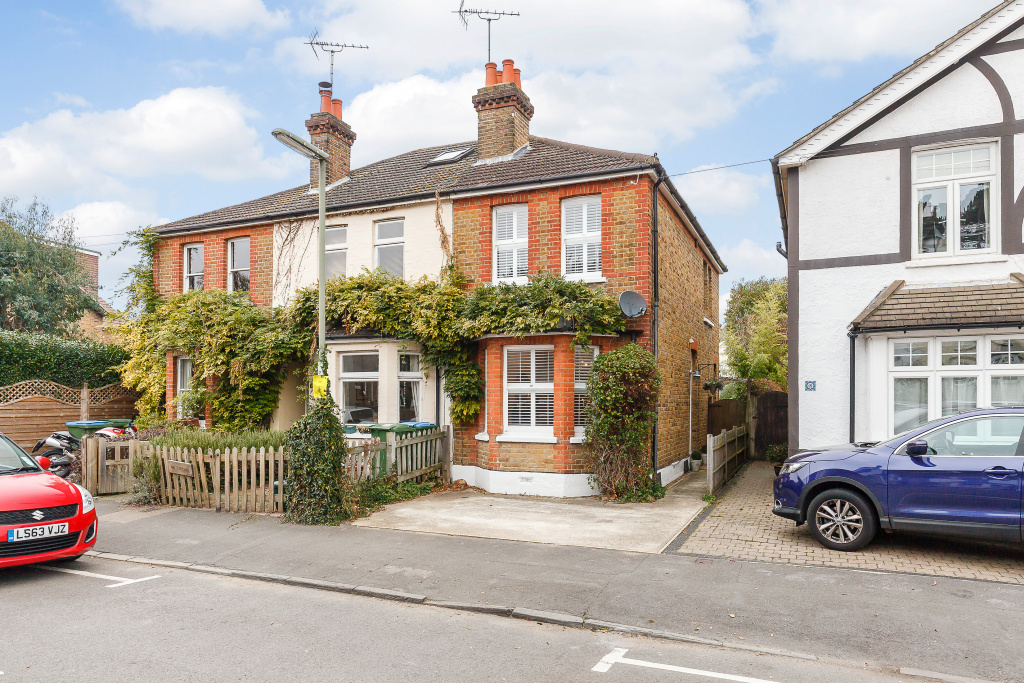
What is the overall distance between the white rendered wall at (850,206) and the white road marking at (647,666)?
8.23m

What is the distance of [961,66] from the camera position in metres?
10.6

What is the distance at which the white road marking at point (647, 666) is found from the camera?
15.5 feet

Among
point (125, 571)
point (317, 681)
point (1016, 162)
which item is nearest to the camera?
point (317, 681)

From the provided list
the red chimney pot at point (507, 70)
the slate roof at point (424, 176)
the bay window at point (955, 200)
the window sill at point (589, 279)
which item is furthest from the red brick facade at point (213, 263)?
the bay window at point (955, 200)

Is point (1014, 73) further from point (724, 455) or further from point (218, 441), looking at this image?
point (218, 441)

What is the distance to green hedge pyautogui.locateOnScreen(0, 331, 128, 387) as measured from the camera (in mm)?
17422

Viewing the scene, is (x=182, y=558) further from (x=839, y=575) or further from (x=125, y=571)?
(x=839, y=575)

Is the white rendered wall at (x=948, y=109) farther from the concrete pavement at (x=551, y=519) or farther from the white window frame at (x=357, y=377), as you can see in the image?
the white window frame at (x=357, y=377)

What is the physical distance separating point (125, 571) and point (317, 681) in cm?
433

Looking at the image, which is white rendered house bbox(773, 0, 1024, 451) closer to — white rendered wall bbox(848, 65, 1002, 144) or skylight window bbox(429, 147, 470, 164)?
white rendered wall bbox(848, 65, 1002, 144)

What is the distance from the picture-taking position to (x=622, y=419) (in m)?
11.2

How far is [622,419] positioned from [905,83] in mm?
6936

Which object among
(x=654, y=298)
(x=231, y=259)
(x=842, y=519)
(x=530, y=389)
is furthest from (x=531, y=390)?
(x=231, y=259)

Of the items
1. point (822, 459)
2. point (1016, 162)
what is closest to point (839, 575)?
point (822, 459)
